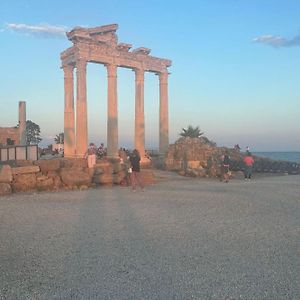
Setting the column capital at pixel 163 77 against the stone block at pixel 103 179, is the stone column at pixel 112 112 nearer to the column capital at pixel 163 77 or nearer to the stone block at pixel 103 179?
the column capital at pixel 163 77

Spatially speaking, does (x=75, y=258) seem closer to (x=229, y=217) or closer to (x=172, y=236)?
(x=172, y=236)

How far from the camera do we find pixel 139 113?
4166cm

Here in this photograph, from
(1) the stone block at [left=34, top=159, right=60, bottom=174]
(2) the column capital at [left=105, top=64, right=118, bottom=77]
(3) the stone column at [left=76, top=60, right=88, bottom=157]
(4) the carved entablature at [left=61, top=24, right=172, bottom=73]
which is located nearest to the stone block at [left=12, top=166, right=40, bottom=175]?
(1) the stone block at [left=34, top=159, right=60, bottom=174]

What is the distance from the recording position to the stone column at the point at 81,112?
119ft

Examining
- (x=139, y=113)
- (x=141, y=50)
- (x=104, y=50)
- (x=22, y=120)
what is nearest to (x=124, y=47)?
(x=141, y=50)

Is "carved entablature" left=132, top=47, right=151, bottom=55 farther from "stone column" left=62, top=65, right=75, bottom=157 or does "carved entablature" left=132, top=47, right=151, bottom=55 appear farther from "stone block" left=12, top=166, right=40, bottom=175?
"stone block" left=12, top=166, right=40, bottom=175

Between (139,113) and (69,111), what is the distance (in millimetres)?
6828

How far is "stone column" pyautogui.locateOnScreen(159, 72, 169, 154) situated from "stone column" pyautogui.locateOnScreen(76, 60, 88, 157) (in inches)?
378

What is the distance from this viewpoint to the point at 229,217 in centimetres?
1134

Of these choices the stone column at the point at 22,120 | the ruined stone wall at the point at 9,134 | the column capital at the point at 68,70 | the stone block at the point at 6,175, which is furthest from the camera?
the ruined stone wall at the point at 9,134

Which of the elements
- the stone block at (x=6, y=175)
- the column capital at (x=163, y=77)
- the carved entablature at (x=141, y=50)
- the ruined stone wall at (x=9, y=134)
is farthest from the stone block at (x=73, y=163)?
the ruined stone wall at (x=9, y=134)

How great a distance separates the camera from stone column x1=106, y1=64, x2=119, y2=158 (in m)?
38.8

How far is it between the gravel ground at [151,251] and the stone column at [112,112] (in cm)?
2528

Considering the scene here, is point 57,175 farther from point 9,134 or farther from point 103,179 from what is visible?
point 9,134
